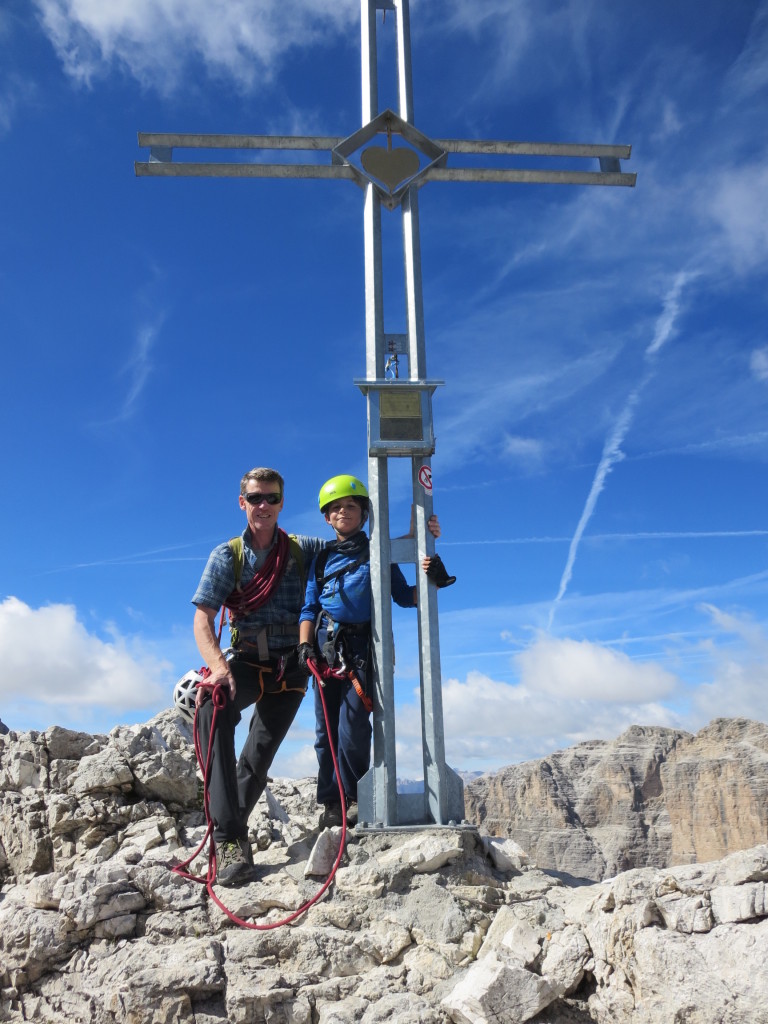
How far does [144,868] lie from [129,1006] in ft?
3.51

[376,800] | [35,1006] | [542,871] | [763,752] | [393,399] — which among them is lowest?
[35,1006]

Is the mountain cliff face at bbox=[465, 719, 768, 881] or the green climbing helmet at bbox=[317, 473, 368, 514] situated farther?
the mountain cliff face at bbox=[465, 719, 768, 881]

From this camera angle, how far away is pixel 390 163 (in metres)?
7.29

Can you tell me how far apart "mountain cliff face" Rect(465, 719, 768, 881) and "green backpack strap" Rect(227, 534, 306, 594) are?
108628mm

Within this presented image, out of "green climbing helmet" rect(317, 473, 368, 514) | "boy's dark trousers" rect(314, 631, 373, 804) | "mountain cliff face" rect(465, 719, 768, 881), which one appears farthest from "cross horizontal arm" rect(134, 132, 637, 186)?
"mountain cliff face" rect(465, 719, 768, 881)

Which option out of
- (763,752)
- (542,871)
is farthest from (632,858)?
(542,871)

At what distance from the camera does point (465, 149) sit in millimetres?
7531

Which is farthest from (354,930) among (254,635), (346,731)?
(254,635)

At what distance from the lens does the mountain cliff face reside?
111 meters

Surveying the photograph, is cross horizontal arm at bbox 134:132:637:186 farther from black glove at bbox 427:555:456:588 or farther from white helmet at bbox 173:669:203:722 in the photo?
white helmet at bbox 173:669:203:722

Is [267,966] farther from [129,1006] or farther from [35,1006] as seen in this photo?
[35,1006]

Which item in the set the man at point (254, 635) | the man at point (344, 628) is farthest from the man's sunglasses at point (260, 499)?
the man at point (344, 628)

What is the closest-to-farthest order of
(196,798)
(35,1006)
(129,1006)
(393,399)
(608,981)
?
1. (608,981)
2. (129,1006)
3. (35,1006)
4. (393,399)
5. (196,798)

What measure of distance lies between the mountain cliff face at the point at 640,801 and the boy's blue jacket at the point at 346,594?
108 metres
